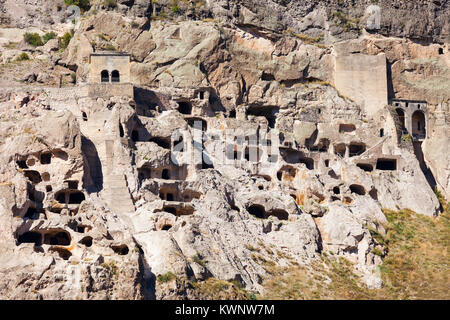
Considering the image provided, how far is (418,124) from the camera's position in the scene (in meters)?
66.1

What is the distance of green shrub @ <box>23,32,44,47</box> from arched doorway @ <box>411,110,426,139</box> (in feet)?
116

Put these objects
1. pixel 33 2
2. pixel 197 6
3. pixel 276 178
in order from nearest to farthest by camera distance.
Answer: pixel 276 178, pixel 197 6, pixel 33 2

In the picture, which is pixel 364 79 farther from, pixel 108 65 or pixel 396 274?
pixel 108 65

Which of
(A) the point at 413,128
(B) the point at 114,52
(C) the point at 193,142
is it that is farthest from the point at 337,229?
(B) the point at 114,52

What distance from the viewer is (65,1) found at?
72188 mm

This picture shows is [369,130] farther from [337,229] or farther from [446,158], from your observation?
[337,229]

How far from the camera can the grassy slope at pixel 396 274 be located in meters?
45.7

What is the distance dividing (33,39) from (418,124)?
121 ft

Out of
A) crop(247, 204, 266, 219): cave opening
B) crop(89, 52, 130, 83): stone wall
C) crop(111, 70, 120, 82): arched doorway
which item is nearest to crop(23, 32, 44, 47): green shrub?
crop(89, 52, 130, 83): stone wall

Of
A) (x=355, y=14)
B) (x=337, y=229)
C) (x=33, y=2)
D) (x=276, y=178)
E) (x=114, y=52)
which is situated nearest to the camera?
(x=337, y=229)

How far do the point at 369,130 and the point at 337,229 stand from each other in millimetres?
13330

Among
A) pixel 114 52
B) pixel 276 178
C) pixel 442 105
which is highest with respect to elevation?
pixel 114 52

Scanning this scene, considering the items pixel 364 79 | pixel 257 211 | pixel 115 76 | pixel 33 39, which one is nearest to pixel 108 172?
pixel 115 76

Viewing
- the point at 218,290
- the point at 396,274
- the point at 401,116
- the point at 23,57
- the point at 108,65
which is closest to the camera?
the point at 218,290
